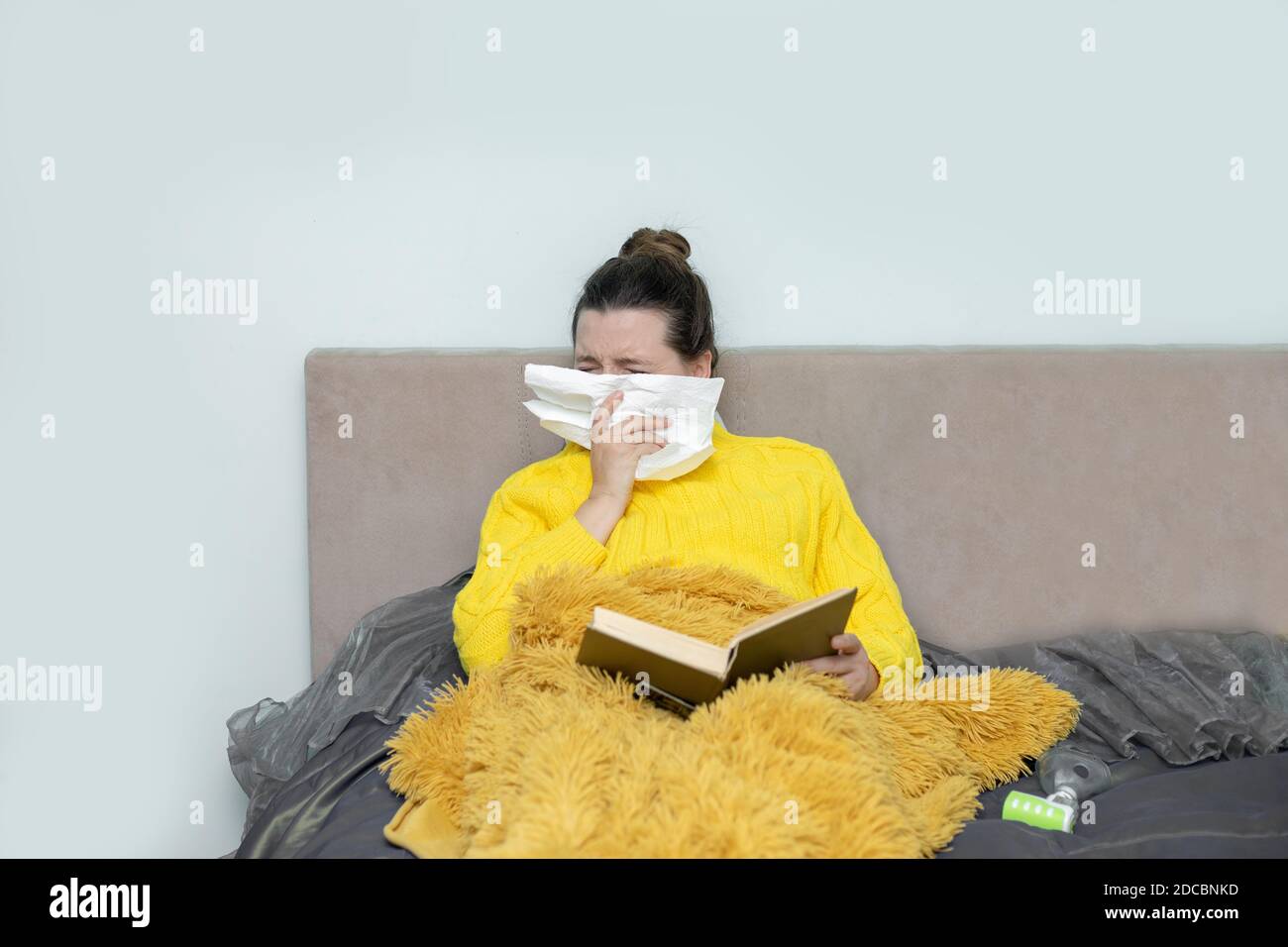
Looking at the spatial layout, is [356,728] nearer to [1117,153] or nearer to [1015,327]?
[1015,327]

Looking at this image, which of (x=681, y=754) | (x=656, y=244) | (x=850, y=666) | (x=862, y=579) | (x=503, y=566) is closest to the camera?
(x=681, y=754)

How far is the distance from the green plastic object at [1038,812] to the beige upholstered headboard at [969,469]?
1.44 feet

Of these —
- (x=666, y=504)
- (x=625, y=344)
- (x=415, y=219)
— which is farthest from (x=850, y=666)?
(x=415, y=219)

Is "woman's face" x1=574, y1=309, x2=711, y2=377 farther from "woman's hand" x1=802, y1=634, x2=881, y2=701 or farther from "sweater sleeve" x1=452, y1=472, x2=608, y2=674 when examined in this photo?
"woman's hand" x1=802, y1=634, x2=881, y2=701

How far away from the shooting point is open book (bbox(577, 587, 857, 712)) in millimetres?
901

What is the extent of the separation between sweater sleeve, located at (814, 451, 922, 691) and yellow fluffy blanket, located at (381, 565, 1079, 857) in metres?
0.09

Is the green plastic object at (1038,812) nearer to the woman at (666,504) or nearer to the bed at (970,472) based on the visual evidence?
the woman at (666,504)

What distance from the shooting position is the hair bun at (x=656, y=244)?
151 cm

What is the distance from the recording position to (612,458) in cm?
133

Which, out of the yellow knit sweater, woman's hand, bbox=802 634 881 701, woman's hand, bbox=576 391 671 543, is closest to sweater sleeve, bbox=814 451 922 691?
the yellow knit sweater

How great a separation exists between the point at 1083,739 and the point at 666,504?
24.0 inches

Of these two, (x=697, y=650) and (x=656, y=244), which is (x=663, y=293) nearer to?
(x=656, y=244)
